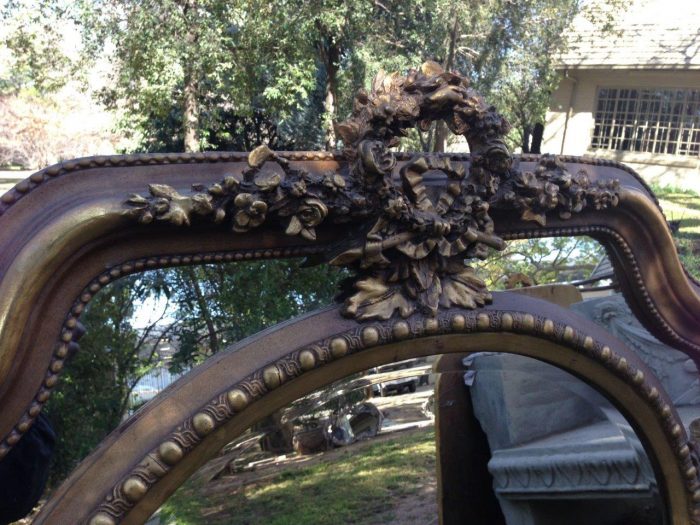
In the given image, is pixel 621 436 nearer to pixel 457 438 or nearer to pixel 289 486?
pixel 457 438

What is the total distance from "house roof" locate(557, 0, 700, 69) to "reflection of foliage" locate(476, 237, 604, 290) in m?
8.96

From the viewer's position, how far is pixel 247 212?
0.92 m

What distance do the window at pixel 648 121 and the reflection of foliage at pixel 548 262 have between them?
425 inches

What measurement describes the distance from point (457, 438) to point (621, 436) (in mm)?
318

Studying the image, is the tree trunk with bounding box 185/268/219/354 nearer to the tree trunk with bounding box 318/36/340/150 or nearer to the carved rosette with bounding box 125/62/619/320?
the carved rosette with bounding box 125/62/619/320

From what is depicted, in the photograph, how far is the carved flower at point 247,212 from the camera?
0.91m

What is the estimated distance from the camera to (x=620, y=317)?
5.69ft

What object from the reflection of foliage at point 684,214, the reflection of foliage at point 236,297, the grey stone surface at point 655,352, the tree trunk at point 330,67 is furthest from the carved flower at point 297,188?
the tree trunk at point 330,67

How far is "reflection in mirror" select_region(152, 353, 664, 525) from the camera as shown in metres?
1.13

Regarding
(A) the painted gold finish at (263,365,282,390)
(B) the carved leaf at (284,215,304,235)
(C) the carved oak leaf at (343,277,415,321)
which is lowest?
(A) the painted gold finish at (263,365,282,390)

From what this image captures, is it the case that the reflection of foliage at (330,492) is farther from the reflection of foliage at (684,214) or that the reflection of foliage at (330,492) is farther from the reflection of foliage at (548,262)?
the reflection of foliage at (684,214)

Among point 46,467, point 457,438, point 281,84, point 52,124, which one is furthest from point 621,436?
point 52,124

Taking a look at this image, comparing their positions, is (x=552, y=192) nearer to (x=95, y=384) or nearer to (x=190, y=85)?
(x=95, y=384)

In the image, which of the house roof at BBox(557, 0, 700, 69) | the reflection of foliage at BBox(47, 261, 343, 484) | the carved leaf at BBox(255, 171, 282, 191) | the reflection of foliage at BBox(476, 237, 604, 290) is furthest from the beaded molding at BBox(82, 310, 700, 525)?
the house roof at BBox(557, 0, 700, 69)
